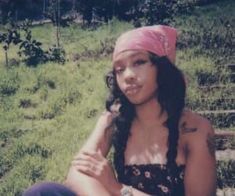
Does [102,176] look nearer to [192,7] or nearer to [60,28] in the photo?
[60,28]

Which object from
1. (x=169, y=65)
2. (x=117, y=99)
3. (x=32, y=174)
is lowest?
(x=32, y=174)

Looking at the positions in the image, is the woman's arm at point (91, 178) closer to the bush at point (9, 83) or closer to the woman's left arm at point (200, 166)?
the woman's left arm at point (200, 166)

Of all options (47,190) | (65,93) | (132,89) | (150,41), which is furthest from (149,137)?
(65,93)

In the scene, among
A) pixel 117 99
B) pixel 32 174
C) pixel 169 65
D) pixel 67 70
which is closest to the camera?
pixel 169 65

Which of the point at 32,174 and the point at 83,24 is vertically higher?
the point at 83,24

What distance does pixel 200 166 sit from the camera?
7.97 feet

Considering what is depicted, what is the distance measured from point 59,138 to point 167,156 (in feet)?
8.79

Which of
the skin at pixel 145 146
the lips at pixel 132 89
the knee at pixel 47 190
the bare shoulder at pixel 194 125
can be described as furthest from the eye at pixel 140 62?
the knee at pixel 47 190

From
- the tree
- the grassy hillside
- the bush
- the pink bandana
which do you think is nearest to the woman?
the pink bandana

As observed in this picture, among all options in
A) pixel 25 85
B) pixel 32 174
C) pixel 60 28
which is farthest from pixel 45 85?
pixel 32 174

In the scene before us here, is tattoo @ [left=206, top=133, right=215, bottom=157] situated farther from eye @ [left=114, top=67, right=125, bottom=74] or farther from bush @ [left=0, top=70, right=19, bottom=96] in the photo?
bush @ [left=0, top=70, right=19, bottom=96]

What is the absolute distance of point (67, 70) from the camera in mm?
7184

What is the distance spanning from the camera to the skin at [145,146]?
243 centimetres

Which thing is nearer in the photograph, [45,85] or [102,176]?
[102,176]
